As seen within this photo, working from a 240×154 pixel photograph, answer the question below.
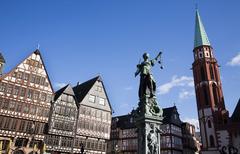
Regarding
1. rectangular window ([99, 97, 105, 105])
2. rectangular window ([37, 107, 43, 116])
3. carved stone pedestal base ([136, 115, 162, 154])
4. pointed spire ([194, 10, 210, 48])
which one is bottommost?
carved stone pedestal base ([136, 115, 162, 154])

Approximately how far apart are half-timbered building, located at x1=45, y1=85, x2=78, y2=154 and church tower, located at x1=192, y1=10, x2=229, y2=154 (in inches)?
1145

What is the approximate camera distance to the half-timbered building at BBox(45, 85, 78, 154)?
109 ft

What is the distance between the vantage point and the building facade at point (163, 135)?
4759 centimetres

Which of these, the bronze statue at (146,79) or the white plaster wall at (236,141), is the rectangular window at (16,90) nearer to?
the bronze statue at (146,79)

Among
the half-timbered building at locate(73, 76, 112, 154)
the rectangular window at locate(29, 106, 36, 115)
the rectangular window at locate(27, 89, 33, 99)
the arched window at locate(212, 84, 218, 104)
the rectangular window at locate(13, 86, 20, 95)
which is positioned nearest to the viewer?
the rectangular window at locate(13, 86, 20, 95)

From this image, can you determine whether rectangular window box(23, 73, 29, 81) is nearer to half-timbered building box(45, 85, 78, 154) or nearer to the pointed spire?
half-timbered building box(45, 85, 78, 154)

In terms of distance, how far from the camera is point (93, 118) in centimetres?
3841

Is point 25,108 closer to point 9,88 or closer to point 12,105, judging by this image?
point 12,105

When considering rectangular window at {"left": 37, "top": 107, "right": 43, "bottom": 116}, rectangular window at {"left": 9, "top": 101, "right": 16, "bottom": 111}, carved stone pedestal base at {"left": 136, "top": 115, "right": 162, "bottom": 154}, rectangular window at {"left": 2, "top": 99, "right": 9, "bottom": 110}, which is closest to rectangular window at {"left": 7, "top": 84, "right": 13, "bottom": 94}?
rectangular window at {"left": 2, "top": 99, "right": 9, "bottom": 110}

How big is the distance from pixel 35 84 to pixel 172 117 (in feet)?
100

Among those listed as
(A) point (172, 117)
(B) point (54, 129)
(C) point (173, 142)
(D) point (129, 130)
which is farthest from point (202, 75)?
(B) point (54, 129)

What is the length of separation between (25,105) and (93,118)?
37.3 ft

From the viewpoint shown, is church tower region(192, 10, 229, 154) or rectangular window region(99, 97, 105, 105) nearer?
rectangular window region(99, 97, 105, 105)

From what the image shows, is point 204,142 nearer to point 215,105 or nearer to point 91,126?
point 215,105
